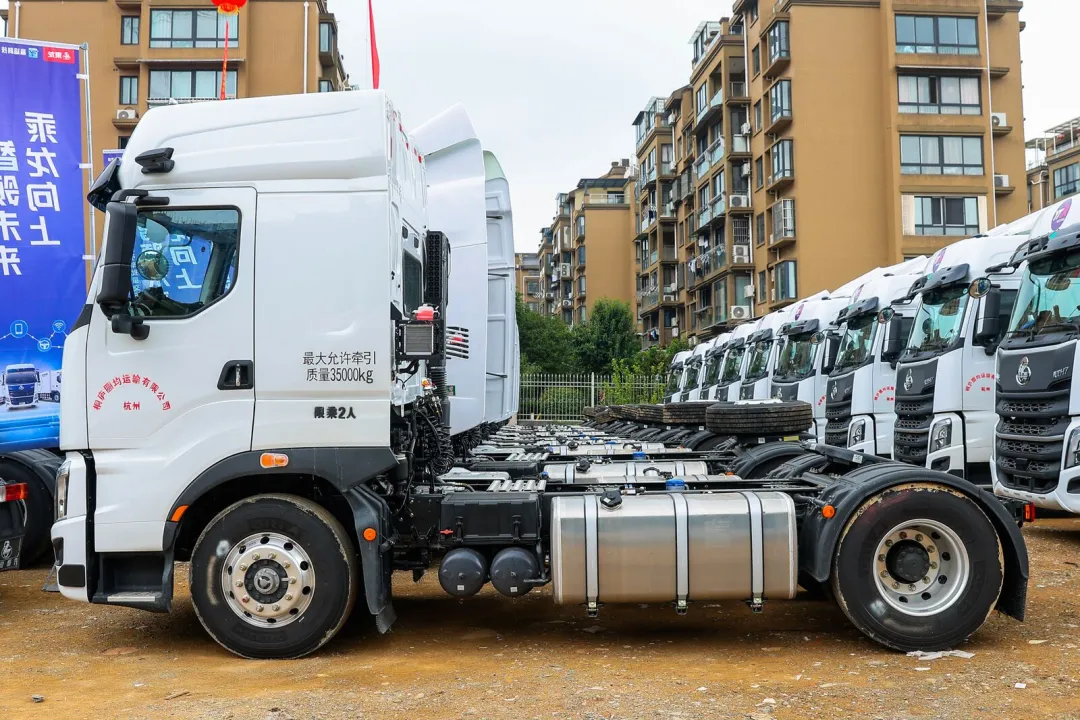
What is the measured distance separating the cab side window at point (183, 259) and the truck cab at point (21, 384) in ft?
12.1

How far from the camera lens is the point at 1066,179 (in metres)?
59.7

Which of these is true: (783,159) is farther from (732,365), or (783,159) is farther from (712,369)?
(732,365)

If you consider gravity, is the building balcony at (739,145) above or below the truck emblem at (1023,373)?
above

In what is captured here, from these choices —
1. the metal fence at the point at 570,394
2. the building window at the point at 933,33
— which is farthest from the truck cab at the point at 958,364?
the building window at the point at 933,33

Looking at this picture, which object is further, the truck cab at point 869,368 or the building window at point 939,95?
the building window at point 939,95

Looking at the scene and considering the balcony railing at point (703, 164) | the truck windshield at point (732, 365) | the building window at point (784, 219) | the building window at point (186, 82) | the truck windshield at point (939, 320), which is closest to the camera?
the truck windshield at point (939, 320)

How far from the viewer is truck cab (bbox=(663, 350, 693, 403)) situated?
95.1ft

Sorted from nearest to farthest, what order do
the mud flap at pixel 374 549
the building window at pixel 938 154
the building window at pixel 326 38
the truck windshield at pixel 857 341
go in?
the mud flap at pixel 374 549
the truck windshield at pixel 857 341
the building window at pixel 938 154
the building window at pixel 326 38

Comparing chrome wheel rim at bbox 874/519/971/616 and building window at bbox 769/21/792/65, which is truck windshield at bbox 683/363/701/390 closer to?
building window at bbox 769/21/792/65

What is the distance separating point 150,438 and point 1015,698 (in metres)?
5.01

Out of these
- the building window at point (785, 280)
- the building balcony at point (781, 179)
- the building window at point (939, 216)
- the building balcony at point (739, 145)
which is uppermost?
the building balcony at point (739, 145)

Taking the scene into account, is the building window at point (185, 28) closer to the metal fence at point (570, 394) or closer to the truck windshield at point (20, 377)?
the metal fence at point (570, 394)

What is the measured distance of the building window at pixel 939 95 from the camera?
3941 centimetres

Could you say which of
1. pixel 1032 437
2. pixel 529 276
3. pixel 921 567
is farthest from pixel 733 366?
pixel 529 276
